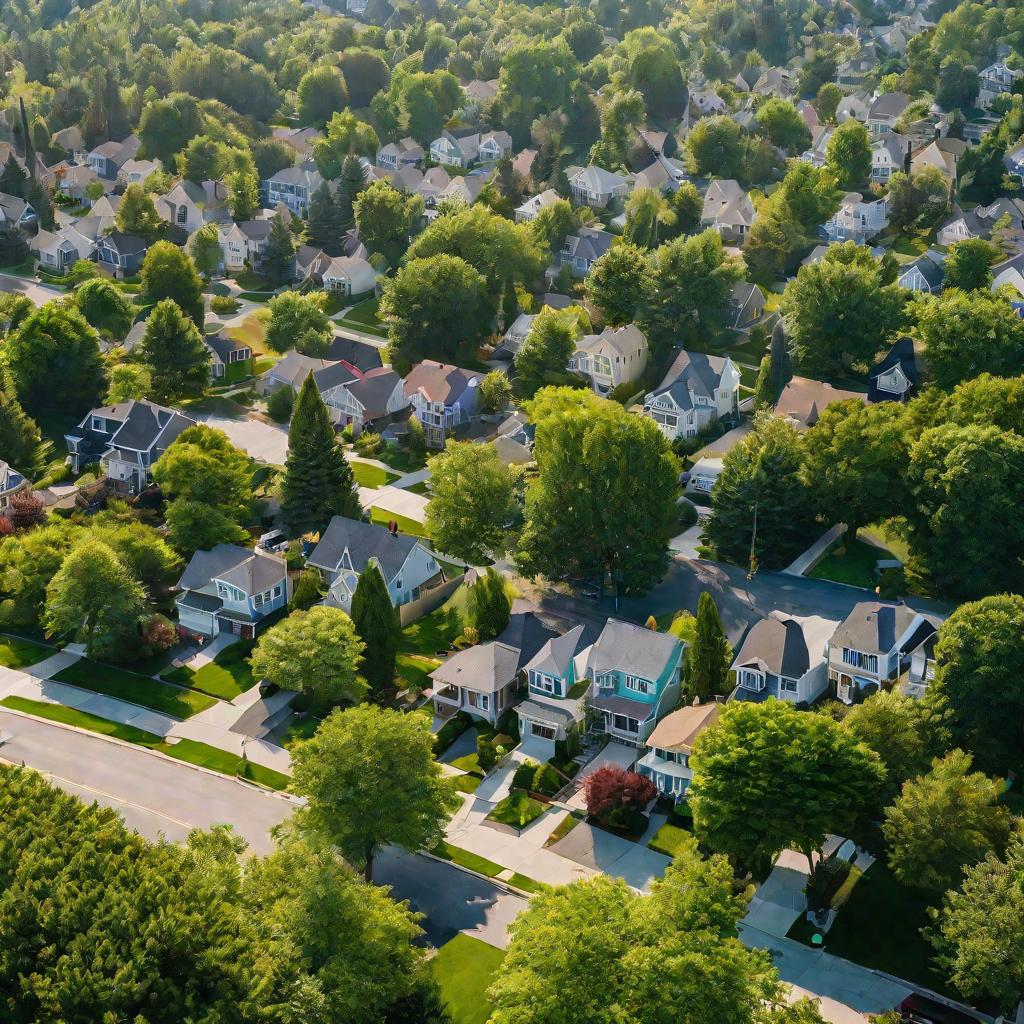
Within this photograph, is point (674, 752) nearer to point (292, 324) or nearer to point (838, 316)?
Answer: point (838, 316)

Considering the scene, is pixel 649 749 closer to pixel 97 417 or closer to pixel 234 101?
pixel 97 417

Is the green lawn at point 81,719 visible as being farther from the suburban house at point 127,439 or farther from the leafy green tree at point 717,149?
the leafy green tree at point 717,149

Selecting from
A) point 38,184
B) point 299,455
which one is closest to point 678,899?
point 299,455

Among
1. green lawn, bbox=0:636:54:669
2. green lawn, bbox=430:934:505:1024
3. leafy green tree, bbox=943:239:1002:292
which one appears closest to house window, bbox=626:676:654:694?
green lawn, bbox=430:934:505:1024

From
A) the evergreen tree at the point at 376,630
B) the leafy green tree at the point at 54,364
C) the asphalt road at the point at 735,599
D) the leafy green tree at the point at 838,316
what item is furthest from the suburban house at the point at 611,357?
the evergreen tree at the point at 376,630

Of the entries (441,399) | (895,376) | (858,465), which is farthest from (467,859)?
(895,376)

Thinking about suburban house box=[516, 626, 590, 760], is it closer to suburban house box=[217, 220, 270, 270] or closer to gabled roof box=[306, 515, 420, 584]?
gabled roof box=[306, 515, 420, 584]
